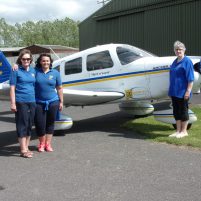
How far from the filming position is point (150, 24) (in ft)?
84.5

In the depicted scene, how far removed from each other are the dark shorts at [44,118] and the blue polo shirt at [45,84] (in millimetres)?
150

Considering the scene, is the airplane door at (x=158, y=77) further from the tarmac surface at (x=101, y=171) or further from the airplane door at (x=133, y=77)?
the tarmac surface at (x=101, y=171)

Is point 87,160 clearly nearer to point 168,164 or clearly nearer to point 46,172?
point 46,172

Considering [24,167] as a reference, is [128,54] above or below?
above

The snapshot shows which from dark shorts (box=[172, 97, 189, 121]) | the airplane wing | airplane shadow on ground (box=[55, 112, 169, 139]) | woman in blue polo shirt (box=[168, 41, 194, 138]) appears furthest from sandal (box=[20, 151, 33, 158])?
dark shorts (box=[172, 97, 189, 121])

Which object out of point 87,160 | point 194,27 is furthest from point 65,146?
point 194,27

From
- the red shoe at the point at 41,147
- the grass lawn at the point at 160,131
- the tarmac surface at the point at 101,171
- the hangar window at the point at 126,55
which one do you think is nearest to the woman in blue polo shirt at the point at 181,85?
the grass lawn at the point at 160,131

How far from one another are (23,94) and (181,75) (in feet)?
9.89

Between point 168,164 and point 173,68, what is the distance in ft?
7.65

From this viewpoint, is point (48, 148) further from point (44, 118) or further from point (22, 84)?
point (22, 84)

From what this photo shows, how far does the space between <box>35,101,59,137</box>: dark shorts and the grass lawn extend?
6.76 ft

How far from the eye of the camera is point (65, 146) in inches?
282

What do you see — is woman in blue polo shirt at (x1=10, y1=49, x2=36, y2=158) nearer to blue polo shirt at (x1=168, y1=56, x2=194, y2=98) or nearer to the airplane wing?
the airplane wing

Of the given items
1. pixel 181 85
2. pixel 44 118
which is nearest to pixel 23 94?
pixel 44 118
